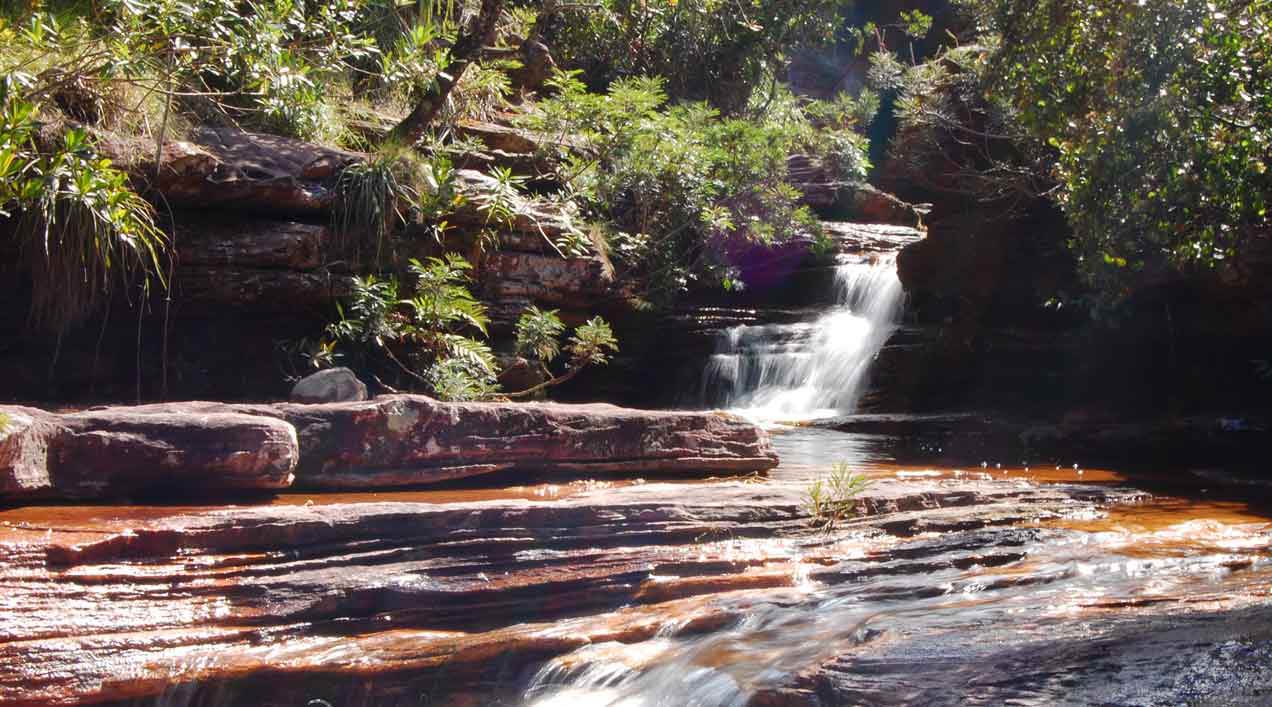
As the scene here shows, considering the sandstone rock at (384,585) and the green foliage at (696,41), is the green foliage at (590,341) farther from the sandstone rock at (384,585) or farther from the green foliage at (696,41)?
the green foliage at (696,41)

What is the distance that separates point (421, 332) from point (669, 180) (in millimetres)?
4562

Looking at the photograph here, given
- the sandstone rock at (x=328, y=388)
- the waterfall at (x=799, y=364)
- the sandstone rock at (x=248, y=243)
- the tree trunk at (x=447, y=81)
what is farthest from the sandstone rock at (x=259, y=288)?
the waterfall at (x=799, y=364)

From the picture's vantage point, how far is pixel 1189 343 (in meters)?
11.2

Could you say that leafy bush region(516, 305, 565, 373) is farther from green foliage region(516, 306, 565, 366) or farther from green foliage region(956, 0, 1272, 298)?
green foliage region(956, 0, 1272, 298)

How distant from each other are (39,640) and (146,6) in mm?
4169

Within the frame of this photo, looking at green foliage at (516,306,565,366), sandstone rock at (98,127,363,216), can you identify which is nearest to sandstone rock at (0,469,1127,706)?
sandstone rock at (98,127,363,216)

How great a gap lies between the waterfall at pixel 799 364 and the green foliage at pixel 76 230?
664 centimetres

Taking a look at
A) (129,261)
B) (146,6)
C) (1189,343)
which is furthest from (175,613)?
(1189,343)

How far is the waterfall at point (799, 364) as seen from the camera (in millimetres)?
12195

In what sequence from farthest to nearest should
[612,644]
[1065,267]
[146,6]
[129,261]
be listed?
[1065,267] < [129,261] < [146,6] < [612,644]

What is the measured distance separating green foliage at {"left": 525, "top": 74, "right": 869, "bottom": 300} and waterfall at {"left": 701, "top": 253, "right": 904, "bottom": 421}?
38.4 inches

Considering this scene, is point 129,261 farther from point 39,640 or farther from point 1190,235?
point 1190,235

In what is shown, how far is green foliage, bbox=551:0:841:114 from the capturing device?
16.0 meters

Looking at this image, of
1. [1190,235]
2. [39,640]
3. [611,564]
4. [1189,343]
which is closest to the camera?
[39,640]
